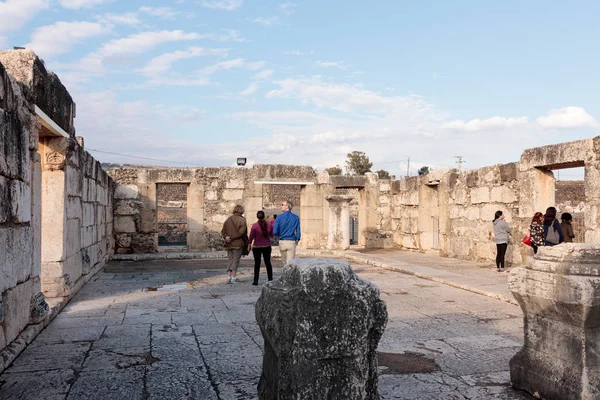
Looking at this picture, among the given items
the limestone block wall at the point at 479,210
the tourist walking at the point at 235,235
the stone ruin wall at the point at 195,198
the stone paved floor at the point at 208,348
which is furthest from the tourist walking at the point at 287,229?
the stone ruin wall at the point at 195,198

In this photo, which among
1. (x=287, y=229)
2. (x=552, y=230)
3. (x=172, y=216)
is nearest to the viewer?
(x=552, y=230)

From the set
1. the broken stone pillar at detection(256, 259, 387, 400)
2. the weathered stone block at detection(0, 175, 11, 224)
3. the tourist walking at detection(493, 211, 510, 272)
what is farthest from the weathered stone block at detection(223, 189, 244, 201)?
the broken stone pillar at detection(256, 259, 387, 400)

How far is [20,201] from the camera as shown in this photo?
207 inches

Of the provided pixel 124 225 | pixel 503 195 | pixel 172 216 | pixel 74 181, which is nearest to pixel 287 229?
pixel 74 181

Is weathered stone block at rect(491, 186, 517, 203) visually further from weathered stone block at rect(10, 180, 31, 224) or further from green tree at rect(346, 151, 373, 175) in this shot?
green tree at rect(346, 151, 373, 175)

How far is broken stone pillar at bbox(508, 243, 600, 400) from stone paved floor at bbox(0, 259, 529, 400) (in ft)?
0.86

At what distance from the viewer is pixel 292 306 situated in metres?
2.68

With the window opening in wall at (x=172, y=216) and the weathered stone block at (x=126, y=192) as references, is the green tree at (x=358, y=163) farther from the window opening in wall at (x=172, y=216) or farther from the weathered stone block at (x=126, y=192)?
the weathered stone block at (x=126, y=192)

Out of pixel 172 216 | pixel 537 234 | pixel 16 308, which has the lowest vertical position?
pixel 16 308

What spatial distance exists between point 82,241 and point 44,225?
2.03 m

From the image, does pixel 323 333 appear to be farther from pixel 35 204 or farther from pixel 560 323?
pixel 35 204

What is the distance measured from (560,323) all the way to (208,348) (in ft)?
10.1

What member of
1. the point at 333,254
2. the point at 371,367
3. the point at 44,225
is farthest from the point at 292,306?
the point at 333,254

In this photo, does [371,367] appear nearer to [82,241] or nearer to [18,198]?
[18,198]
